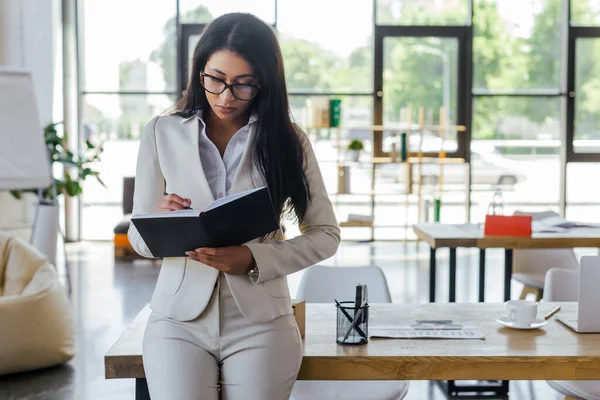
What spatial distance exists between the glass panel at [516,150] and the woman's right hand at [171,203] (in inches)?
349

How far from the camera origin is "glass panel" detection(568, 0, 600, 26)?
10570 millimetres

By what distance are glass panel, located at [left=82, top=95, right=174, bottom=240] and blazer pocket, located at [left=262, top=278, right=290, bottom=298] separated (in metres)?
8.55

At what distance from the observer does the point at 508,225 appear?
193 inches

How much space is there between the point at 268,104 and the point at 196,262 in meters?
0.45

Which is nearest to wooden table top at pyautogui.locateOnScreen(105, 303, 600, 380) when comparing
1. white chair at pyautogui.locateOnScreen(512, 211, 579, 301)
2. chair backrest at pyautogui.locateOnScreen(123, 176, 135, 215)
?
white chair at pyautogui.locateOnScreen(512, 211, 579, 301)

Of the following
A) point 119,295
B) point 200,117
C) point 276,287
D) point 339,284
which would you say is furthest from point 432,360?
point 119,295

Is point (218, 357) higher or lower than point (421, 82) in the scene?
lower

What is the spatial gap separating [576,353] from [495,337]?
24 cm

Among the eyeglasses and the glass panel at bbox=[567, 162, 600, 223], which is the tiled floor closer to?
the glass panel at bbox=[567, 162, 600, 223]

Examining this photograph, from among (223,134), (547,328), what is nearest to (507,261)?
(547,328)

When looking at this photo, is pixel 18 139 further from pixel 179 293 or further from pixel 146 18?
pixel 146 18

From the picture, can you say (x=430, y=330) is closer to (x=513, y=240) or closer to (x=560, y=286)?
(x=560, y=286)

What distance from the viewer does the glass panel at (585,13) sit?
10.6 metres

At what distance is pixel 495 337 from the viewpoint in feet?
7.93
